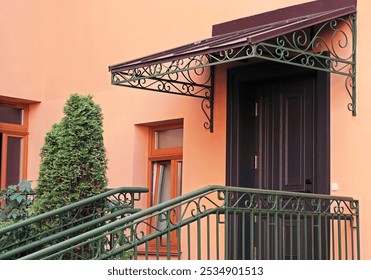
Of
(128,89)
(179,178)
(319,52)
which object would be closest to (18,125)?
(128,89)

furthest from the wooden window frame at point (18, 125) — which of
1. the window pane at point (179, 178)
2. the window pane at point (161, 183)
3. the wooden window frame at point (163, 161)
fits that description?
the window pane at point (179, 178)

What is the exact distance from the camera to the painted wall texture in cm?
753

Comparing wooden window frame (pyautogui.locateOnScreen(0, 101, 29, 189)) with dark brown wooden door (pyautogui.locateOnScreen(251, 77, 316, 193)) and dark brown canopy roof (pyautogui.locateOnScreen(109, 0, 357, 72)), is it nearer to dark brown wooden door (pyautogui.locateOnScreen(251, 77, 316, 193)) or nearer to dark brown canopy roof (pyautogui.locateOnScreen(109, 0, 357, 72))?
dark brown canopy roof (pyautogui.locateOnScreen(109, 0, 357, 72))

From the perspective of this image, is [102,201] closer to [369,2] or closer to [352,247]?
[352,247]

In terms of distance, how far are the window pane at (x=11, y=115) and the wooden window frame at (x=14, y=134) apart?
4 centimetres

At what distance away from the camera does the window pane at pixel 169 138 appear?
9626 millimetres

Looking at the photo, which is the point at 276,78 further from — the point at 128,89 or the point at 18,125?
the point at 18,125

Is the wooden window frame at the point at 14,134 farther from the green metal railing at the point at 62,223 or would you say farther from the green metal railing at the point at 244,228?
the green metal railing at the point at 244,228

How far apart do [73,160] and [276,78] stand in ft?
7.26

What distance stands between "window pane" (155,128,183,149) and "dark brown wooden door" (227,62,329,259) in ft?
3.65

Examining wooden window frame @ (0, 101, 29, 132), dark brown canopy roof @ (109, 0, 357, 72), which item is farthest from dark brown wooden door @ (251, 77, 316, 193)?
wooden window frame @ (0, 101, 29, 132)

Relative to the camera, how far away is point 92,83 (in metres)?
10.4
